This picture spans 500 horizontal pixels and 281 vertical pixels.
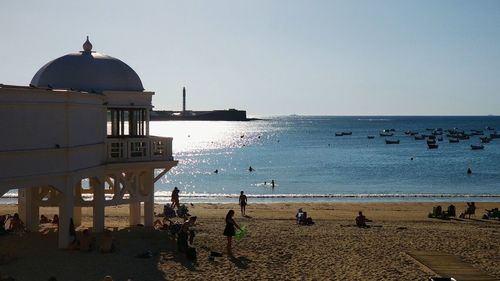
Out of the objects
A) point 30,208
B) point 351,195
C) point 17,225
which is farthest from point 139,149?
point 351,195

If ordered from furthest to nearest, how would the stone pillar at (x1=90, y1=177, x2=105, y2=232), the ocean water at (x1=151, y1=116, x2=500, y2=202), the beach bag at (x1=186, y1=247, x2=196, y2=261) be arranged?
the ocean water at (x1=151, y1=116, x2=500, y2=202), the stone pillar at (x1=90, y1=177, x2=105, y2=232), the beach bag at (x1=186, y1=247, x2=196, y2=261)

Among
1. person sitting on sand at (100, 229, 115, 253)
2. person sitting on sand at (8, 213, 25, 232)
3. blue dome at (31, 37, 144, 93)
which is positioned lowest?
person sitting on sand at (100, 229, 115, 253)

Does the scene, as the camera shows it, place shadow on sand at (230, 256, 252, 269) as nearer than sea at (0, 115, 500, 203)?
Yes

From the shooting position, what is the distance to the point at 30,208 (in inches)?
812

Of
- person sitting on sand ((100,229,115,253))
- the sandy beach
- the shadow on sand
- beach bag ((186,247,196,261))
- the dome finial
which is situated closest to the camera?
Answer: the sandy beach

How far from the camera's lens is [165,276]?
1583 centimetres

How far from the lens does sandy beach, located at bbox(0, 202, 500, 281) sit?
1617 centimetres

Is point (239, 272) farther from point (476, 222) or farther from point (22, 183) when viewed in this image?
point (476, 222)

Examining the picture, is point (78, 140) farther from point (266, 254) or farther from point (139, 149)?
point (266, 254)

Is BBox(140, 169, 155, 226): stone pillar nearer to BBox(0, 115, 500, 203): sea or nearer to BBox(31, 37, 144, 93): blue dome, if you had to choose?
BBox(31, 37, 144, 93): blue dome

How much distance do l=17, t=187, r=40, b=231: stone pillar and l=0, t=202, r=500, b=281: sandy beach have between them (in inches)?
15.6

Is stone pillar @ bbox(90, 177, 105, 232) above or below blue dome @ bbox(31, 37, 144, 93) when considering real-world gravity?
below

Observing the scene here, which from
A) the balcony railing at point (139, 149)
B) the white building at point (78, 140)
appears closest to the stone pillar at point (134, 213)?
the white building at point (78, 140)

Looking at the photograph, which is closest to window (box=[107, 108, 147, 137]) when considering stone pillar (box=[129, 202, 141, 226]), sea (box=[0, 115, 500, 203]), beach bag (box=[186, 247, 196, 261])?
stone pillar (box=[129, 202, 141, 226])
